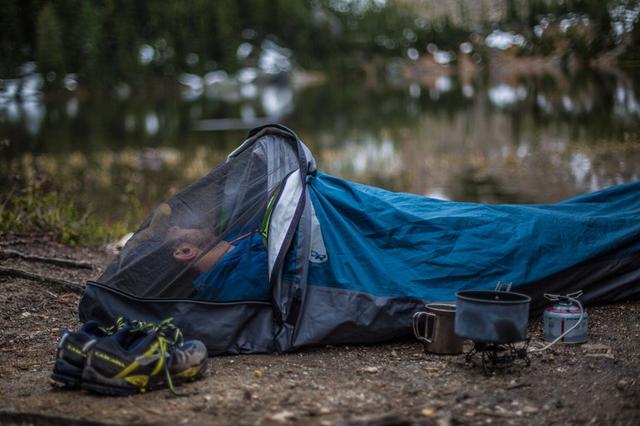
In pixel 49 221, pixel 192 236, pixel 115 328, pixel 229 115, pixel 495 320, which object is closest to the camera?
pixel 495 320

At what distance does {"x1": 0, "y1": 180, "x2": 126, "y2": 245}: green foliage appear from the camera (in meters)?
8.35

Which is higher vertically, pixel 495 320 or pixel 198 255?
pixel 198 255

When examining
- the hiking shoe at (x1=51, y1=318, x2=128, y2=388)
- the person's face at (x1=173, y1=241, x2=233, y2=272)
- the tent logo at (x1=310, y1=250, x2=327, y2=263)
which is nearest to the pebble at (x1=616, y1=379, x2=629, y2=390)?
the tent logo at (x1=310, y1=250, x2=327, y2=263)

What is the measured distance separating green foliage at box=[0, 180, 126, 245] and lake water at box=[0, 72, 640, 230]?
107 centimetres

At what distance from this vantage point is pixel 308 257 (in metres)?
4.64

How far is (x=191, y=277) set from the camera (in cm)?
463

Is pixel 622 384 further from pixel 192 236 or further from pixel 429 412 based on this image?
pixel 192 236

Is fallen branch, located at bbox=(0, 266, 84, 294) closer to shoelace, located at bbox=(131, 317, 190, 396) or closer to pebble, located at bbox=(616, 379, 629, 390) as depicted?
shoelace, located at bbox=(131, 317, 190, 396)

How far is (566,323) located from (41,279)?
4.37 m

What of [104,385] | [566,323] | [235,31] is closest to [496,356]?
[566,323]

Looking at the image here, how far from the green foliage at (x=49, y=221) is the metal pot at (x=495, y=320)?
5846 millimetres

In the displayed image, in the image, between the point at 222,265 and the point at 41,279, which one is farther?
Answer: the point at 41,279

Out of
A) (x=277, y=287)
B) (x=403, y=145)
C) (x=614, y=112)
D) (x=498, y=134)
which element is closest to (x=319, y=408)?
(x=277, y=287)

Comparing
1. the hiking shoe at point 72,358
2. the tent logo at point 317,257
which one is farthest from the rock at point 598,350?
the hiking shoe at point 72,358
